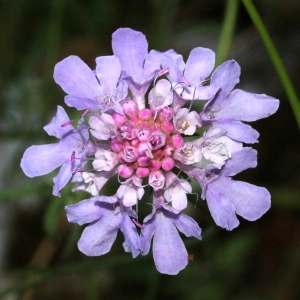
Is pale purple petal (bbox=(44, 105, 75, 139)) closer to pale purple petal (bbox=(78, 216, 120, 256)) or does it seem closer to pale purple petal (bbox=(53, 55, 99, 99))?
pale purple petal (bbox=(53, 55, 99, 99))

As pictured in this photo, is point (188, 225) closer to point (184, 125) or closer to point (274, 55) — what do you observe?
point (184, 125)

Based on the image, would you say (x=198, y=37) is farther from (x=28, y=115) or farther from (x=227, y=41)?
(x=227, y=41)

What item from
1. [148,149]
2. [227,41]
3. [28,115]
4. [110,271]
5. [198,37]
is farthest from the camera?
[198,37]

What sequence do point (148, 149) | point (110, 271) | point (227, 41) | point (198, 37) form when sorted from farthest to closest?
point (198, 37), point (110, 271), point (227, 41), point (148, 149)

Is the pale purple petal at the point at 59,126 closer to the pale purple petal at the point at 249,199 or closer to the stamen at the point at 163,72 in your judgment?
the stamen at the point at 163,72

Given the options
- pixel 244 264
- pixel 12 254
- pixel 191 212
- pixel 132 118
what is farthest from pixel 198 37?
pixel 132 118

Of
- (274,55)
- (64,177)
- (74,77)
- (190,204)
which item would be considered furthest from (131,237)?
(190,204)
